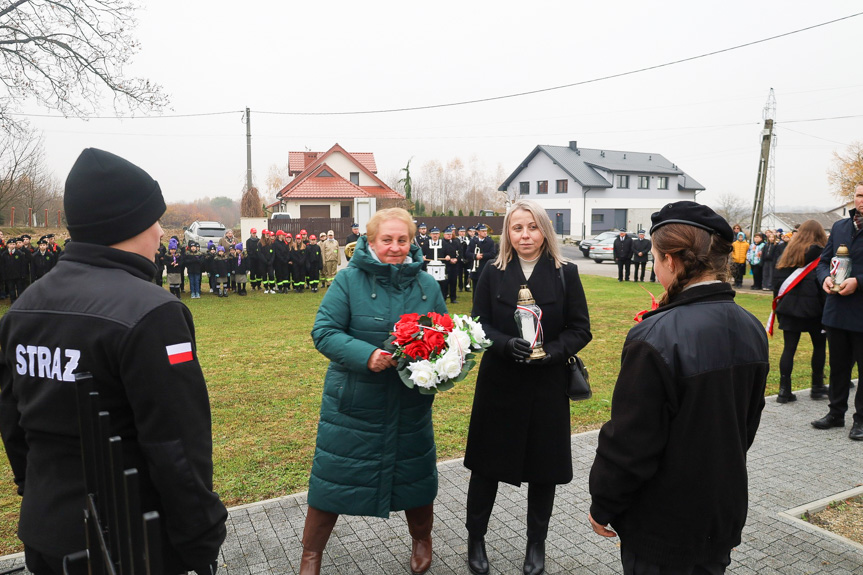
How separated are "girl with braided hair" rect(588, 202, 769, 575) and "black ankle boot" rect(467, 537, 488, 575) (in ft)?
4.52

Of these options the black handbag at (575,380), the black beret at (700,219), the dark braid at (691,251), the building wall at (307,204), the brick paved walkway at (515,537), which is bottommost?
the brick paved walkway at (515,537)

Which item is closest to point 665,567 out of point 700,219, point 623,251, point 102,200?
point 700,219

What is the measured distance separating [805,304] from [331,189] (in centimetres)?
3934

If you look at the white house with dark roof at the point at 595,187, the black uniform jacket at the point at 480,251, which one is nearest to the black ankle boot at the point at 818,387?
the black uniform jacket at the point at 480,251

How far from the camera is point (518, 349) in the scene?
3.38 meters

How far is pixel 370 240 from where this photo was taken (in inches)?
137

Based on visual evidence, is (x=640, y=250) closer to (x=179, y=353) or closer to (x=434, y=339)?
(x=434, y=339)

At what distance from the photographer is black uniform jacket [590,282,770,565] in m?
2.13

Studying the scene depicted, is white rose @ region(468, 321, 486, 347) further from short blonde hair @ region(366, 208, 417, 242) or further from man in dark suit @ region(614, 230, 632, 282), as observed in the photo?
man in dark suit @ region(614, 230, 632, 282)

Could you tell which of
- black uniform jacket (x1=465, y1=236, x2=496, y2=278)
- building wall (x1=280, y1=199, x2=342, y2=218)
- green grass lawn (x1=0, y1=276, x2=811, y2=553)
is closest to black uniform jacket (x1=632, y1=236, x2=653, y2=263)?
black uniform jacket (x1=465, y1=236, x2=496, y2=278)

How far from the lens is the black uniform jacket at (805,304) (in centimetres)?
671

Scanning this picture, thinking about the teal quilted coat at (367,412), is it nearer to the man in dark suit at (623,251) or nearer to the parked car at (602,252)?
the man in dark suit at (623,251)

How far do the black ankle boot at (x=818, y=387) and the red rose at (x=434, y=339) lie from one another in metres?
5.91

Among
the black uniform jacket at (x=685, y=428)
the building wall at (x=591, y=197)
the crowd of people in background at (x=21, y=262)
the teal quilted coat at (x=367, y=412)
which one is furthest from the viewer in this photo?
the building wall at (x=591, y=197)
